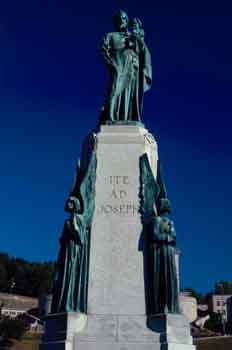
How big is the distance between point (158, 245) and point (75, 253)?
1.92 m

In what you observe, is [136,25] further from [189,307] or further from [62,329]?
[189,307]

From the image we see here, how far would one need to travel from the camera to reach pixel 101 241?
1098cm

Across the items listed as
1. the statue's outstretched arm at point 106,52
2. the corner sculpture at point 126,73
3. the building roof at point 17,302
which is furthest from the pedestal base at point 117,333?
the building roof at point 17,302

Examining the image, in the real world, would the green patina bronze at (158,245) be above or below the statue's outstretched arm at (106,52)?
below

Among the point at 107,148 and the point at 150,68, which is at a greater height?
the point at 150,68

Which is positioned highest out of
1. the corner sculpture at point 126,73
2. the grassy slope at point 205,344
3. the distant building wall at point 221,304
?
the distant building wall at point 221,304

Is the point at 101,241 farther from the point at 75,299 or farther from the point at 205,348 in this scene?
the point at 205,348

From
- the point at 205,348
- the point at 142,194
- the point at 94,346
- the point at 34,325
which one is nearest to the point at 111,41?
the point at 142,194

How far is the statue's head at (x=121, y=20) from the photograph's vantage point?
1417cm

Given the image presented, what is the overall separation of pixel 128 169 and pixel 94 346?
14.4 ft

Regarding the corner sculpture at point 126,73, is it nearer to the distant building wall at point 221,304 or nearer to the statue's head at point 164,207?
the statue's head at point 164,207

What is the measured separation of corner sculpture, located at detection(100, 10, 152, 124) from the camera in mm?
13266

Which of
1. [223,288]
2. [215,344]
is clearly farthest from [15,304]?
[223,288]

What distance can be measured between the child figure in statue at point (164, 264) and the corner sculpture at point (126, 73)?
3.38m
